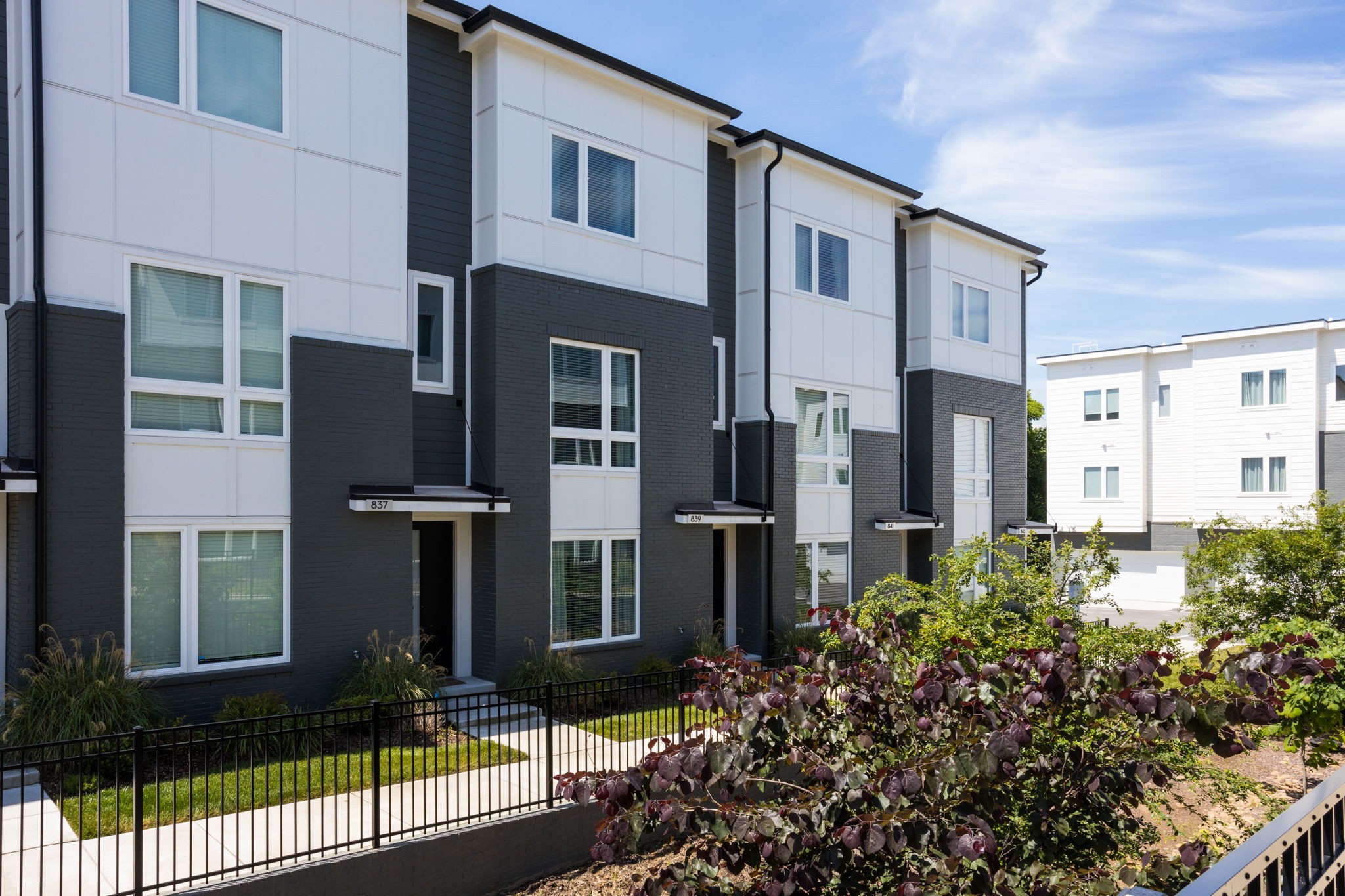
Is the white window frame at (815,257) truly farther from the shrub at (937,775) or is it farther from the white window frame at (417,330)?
the shrub at (937,775)

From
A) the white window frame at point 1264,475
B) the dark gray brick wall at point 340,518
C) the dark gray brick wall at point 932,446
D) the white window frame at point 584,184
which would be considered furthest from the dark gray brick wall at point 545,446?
the white window frame at point 1264,475

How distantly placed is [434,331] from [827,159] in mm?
8961

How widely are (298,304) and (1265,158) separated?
62.5 feet

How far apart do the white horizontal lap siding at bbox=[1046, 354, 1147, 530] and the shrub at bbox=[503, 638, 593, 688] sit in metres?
30.3

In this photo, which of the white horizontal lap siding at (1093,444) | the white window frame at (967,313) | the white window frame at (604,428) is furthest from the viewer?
the white horizontal lap siding at (1093,444)

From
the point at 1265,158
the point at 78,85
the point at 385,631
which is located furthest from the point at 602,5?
the point at 1265,158

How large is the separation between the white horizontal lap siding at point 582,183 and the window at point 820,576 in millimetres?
5592

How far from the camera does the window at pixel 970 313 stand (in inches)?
876

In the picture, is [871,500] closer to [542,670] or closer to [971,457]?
[971,457]

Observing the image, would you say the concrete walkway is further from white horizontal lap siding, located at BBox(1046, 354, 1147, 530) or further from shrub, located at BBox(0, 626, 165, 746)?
white horizontal lap siding, located at BBox(1046, 354, 1147, 530)

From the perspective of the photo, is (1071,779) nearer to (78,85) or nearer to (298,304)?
(298,304)

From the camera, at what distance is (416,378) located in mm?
13344

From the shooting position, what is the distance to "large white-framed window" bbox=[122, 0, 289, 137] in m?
10.8

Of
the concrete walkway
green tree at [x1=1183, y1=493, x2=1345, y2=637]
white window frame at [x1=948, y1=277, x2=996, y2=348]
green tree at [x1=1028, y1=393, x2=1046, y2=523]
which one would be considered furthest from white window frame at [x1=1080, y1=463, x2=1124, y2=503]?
the concrete walkway
